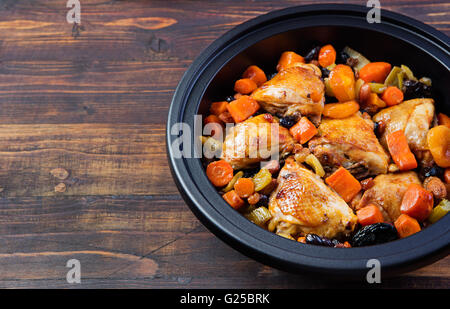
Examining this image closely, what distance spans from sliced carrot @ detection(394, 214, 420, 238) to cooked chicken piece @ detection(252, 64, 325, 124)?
0.77 metres

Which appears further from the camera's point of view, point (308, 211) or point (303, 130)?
point (303, 130)

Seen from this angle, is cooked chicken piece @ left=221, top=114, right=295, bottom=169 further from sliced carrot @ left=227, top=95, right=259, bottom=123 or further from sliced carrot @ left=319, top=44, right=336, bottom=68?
sliced carrot @ left=319, top=44, right=336, bottom=68

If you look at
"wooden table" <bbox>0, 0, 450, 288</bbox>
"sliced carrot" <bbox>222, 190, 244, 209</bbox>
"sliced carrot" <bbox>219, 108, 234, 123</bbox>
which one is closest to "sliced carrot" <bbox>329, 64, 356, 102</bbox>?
"sliced carrot" <bbox>219, 108, 234, 123</bbox>

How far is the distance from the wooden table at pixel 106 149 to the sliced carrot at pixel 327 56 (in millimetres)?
1018

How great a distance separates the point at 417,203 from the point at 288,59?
4.15ft

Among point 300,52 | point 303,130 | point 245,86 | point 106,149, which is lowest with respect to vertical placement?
point 303,130

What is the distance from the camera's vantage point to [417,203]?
238 cm

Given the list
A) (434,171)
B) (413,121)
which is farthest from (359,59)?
(434,171)

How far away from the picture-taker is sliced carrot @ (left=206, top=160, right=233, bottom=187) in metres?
2.59

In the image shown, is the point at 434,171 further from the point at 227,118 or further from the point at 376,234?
the point at 227,118

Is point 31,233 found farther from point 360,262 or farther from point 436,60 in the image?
point 436,60
